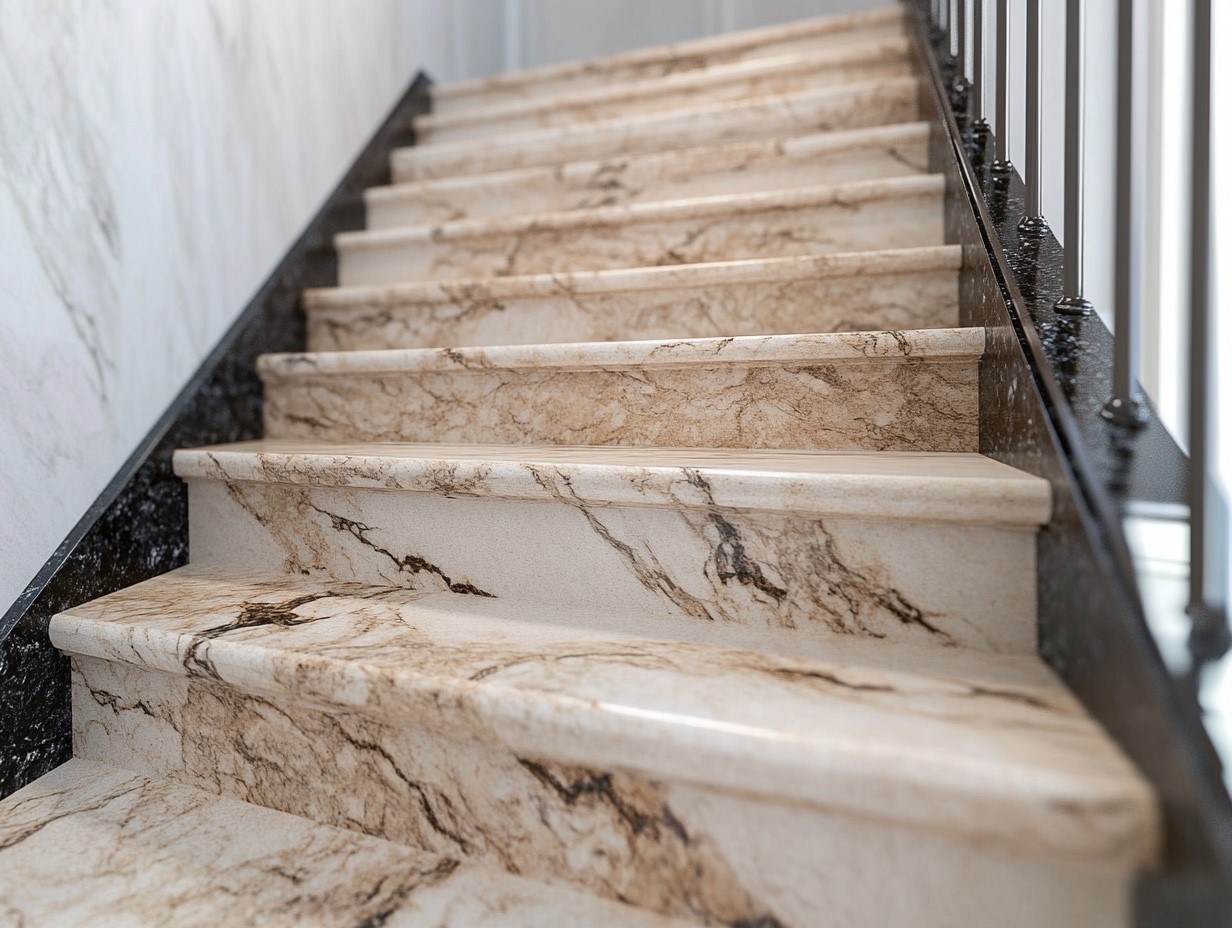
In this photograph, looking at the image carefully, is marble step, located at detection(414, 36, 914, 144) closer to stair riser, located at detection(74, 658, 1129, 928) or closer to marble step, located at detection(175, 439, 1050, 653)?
marble step, located at detection(175, 439, 1050, 653)

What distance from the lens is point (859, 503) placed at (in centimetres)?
69

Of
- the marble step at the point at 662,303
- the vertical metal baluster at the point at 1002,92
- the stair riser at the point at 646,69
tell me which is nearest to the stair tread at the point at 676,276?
the marble step at the point at 662,303

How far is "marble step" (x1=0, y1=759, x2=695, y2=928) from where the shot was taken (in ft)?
1.98

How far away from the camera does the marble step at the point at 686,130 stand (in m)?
1.50

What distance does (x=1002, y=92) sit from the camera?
0.97 metres

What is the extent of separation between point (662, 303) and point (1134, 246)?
683 millimetres

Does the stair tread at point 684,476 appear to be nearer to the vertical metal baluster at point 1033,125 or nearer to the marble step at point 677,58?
the vertical metal baluster at point 1033,125

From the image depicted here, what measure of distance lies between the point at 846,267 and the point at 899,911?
821 mm

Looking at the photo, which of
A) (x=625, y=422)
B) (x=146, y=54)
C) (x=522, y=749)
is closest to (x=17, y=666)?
(x=522, y=749)

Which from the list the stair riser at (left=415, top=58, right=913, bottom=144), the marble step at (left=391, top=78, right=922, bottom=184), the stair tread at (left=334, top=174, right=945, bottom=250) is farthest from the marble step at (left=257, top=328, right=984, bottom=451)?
the stair riser at (left=415, top=58, right=913, bottom=144)

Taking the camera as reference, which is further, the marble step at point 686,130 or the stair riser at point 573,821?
the marble step at point 686,130

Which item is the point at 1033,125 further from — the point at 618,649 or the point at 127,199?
the point at 127,199

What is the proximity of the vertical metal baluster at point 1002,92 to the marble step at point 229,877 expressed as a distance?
0.96 meters

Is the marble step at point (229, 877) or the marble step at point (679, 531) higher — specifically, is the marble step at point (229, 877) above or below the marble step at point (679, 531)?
below
